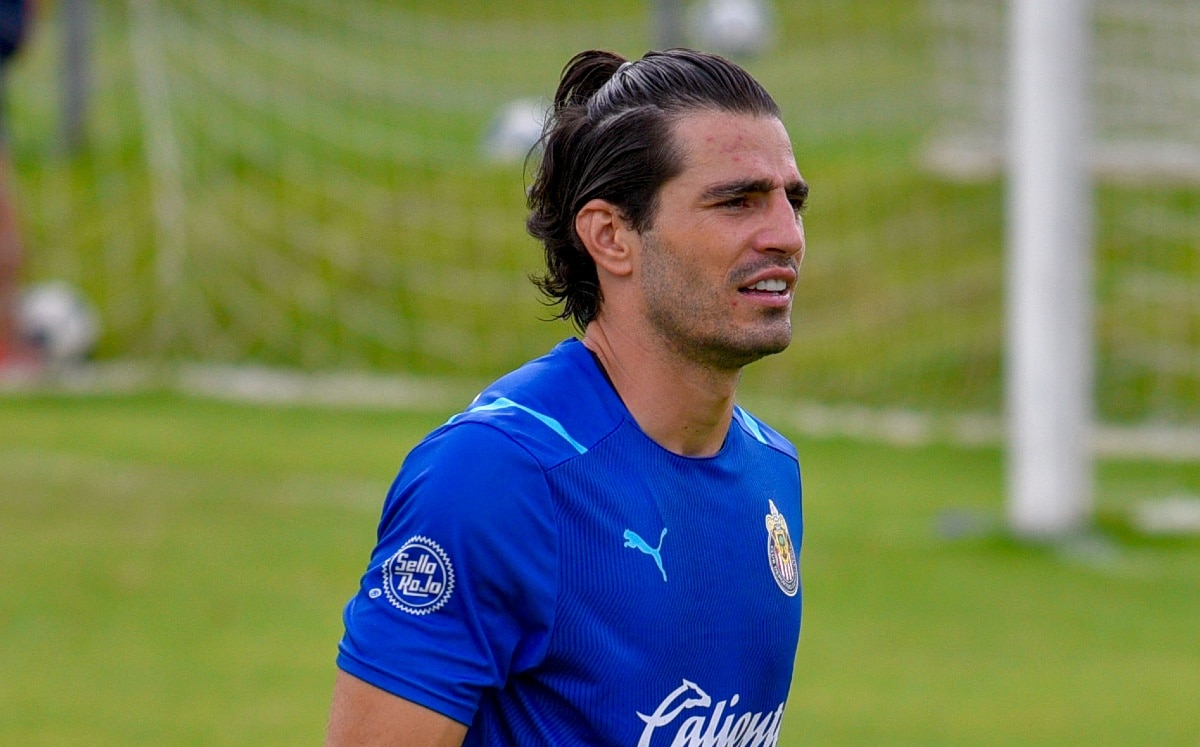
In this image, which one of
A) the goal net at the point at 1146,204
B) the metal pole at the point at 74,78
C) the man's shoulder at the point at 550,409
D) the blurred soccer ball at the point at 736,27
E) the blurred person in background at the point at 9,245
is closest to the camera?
the man's shoulder at the point at 550,409

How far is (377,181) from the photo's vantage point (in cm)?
1560

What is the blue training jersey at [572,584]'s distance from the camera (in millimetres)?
2355

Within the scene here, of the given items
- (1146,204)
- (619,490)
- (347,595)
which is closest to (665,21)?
(1146,204)

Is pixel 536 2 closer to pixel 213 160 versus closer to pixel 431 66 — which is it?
pixel 431 66

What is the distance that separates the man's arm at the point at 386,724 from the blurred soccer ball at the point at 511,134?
1388 centimetres

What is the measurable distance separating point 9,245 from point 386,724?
1122cm

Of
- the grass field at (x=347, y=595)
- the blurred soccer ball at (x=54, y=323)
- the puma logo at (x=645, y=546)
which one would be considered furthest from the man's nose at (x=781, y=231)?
the blurred soccer ball at (x=54, y=323)

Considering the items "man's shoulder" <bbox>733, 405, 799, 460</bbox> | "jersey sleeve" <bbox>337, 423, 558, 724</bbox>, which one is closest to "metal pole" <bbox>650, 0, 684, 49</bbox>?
"man's shoulder" <bbox>733, 405, 799, 460</bbox>

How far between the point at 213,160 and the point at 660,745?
1392 centimetres

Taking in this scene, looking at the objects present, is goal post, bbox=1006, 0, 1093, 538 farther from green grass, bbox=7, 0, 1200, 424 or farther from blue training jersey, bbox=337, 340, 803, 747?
blue training jersey, bbox=337, 340, 803, 747

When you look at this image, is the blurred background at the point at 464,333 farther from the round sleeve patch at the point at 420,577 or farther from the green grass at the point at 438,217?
the round sleeve patch at the point at 420,577

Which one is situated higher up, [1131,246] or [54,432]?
[1131,246]

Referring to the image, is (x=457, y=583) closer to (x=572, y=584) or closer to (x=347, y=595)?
(x=572, y=584)

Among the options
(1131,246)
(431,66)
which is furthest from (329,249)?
(1131,246)
